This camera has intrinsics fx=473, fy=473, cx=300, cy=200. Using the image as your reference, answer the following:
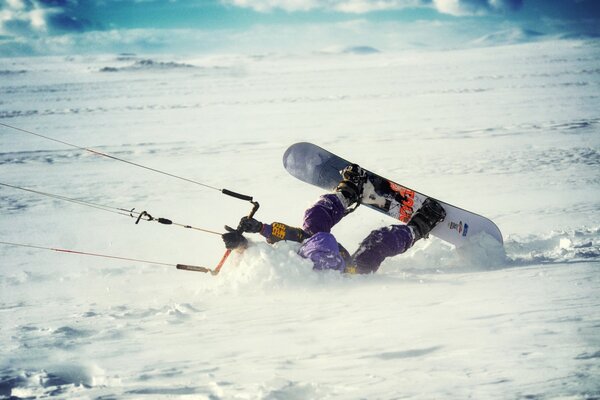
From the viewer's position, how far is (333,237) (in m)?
4.10

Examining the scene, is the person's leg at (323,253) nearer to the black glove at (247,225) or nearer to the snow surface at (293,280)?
the snow surface at (293,280)

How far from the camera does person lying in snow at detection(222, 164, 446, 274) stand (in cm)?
400

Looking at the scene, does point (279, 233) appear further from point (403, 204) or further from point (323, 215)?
point (403, 204)

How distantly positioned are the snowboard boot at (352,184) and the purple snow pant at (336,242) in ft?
0.80

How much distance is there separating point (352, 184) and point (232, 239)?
1598 millimetres

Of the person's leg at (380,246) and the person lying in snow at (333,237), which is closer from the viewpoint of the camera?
the person lying in snow at (333,237)

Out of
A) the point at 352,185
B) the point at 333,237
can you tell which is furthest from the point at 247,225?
the point at 352,185

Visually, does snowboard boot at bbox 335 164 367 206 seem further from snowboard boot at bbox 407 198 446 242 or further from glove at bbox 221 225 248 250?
glove at bbox 221 225 248 250

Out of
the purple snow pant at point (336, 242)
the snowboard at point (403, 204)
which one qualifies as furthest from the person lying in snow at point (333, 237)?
the snowboard at point (403, 204)

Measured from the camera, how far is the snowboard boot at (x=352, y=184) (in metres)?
4.91

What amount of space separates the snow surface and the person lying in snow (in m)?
0.19

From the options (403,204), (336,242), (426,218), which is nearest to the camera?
(336,242)

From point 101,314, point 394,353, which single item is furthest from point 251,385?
point 101,314

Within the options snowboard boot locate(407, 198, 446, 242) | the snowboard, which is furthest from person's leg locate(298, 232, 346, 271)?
the snowboard
